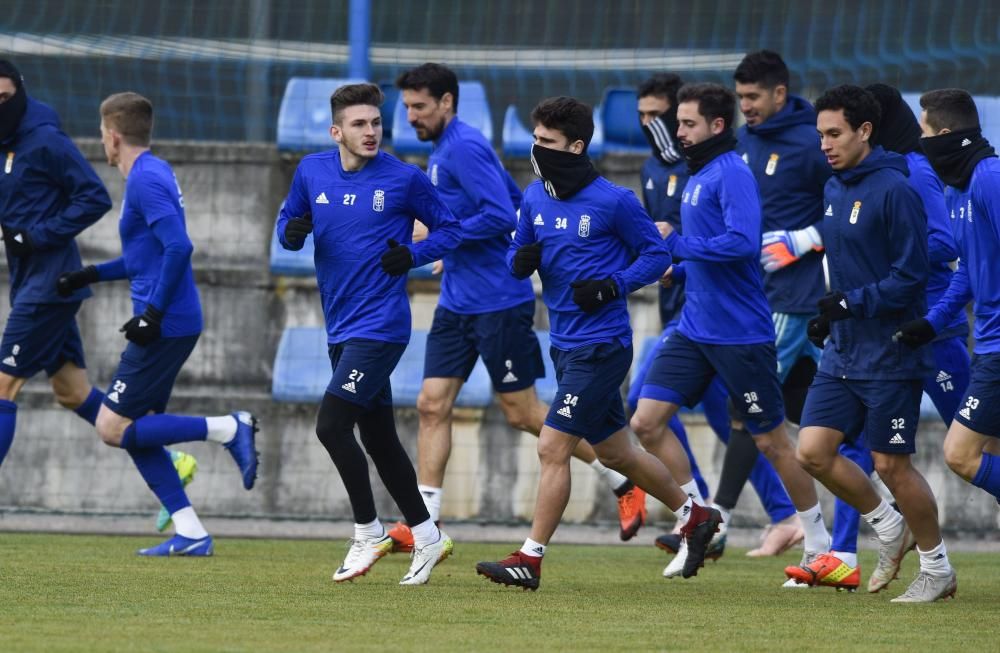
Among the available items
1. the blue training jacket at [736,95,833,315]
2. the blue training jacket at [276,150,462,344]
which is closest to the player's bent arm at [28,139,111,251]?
the blue training jacket at [276,150,462,344]

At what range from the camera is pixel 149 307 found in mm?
9125

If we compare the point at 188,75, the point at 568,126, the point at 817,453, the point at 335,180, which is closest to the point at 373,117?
the point at 335,180

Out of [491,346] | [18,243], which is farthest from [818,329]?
[18,243]

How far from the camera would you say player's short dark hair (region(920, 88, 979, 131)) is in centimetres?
735

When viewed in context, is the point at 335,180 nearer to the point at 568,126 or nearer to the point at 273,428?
A: the point at 568,126

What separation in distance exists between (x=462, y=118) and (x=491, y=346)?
3103 millimetres

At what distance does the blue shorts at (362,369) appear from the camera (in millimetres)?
7848

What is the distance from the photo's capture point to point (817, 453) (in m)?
7.74

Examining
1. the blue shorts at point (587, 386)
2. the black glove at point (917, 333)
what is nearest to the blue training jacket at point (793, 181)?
the blue shorts at point (587, 386)

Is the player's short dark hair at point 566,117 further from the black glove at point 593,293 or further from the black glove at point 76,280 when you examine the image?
the black glove at point 76,280

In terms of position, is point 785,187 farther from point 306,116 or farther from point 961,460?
point 306,116

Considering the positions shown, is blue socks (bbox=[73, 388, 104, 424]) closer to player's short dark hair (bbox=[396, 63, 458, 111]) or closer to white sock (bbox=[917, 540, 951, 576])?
player's short dark hair (bbox=[396, 63, 458, 111])

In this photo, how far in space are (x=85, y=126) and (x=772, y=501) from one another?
5.63 m

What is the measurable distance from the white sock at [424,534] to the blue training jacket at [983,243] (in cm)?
237
